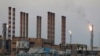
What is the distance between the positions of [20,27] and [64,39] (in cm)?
2125

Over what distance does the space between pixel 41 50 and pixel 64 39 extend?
2996 centimetres

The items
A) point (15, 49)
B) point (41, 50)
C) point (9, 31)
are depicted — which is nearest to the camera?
point (41, 50)

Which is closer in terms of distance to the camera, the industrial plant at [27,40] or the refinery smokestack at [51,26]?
the industrial plant at [27,40]

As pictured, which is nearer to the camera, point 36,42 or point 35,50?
point 35,50

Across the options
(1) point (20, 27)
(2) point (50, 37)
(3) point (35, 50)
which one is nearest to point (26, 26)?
(1) point (20, 27)

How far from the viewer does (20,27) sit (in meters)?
125

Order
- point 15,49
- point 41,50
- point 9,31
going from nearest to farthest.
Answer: point 41,50, point 15,49, point 9,31

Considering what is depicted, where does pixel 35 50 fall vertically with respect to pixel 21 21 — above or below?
below

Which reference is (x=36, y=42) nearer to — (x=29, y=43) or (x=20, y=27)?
(x=29, y=43)

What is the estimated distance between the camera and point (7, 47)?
114 m

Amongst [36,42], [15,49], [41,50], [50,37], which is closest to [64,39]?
[50,37]

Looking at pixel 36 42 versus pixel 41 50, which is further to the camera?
pixel 36 42

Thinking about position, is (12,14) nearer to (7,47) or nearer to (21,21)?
(21,21)

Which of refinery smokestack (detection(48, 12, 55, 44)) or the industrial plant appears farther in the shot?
refinery smokestack (detection(48, 12, 55, 44))
